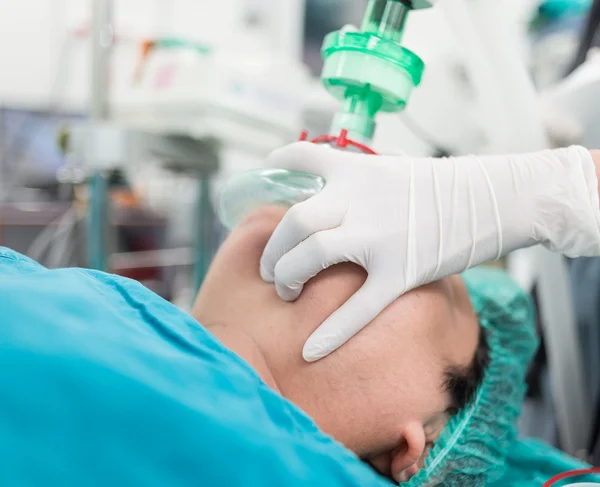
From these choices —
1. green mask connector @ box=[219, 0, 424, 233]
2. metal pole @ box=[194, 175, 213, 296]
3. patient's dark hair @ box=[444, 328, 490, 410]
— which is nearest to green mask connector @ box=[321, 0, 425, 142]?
green mask connector @ box=[219, 0, 424, 233]

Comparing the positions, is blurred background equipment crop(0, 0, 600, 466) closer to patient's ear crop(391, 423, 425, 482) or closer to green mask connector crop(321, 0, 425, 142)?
green mask connector crop(321, 0, 425, 142)

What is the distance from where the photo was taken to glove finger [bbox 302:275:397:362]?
61 cm

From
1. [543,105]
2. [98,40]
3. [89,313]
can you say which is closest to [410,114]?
[543,105]

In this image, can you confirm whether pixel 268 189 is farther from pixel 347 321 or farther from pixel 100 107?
pixel 100 107

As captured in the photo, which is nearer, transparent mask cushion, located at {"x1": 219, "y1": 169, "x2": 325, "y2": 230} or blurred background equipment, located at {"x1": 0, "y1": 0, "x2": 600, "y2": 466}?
transparent mask cushion, located at {"x1": 219, "y1": 169, "x2": 325, "y2": 230}

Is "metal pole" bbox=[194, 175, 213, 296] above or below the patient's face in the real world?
below

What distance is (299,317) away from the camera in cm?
66

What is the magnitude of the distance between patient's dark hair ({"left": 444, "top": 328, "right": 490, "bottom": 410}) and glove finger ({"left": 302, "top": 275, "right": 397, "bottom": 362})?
0.45ft

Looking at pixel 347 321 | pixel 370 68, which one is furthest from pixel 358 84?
pixel 347 321

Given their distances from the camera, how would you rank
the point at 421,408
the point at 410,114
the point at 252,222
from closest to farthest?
the point at 421,408 → the point at 252,222 → the point at 410,114

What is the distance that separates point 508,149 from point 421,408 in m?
0.51

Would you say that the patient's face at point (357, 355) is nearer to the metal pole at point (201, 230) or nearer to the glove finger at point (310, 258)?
the glove finger at point (310, 258)

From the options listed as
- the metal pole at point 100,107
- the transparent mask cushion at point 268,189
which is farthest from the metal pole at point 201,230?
the transparent mask cushion at point 268,189

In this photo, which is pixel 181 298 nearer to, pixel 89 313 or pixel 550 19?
pixel 550 19
